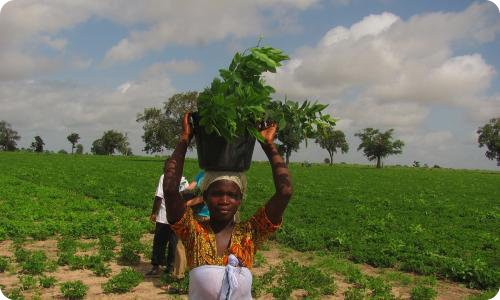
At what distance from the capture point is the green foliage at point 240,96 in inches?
120

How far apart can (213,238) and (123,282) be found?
498 centimetres

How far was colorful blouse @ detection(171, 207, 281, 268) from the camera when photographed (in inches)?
129

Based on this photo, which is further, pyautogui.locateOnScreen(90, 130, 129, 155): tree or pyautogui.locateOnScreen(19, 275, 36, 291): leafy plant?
pyautogui.locateOnScreen(90, 130, 129, 155): tree

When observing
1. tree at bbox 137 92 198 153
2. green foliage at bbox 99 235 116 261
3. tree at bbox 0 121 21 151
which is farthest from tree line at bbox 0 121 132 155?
green foliage at bbox 99 235 116 261

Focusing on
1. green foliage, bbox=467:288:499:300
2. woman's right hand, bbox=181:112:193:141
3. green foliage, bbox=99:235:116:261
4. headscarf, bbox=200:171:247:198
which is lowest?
green foliage, bbox=467:288:499:300

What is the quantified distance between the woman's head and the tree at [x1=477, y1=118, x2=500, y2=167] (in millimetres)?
105558

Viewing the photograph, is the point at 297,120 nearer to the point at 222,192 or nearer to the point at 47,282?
the point at 222,192

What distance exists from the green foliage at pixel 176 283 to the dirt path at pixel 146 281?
107 millimetres

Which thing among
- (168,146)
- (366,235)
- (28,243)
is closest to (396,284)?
(366,235)

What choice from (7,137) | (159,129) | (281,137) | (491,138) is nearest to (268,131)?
(281,137)

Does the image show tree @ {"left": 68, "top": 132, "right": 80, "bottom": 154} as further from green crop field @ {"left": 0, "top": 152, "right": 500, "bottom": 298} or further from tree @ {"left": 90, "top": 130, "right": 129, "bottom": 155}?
green crop field @ {"left": 0, "top": 152, "right": 500, "bottom": 298}

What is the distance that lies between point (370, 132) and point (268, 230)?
316 feet

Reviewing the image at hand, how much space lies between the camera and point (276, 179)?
336cm

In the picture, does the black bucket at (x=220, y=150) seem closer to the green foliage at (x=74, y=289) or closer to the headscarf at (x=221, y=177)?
the headscarf at (x=221, y=177)
